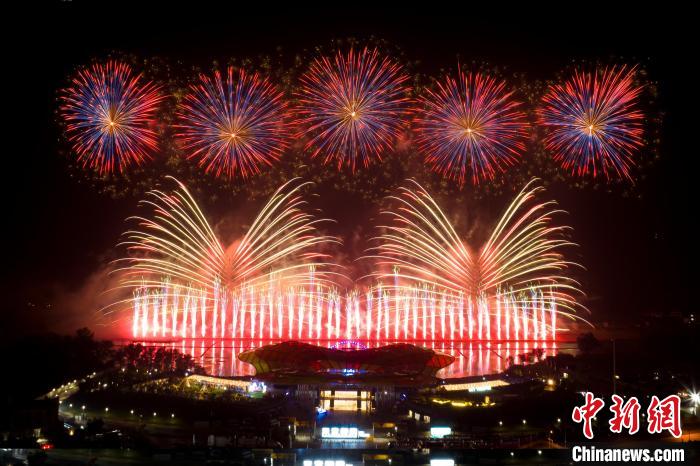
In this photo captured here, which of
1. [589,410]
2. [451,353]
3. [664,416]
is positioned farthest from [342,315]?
[664,416]

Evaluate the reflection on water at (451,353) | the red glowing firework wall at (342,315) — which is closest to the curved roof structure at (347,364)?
the reflection on water at (451,353)

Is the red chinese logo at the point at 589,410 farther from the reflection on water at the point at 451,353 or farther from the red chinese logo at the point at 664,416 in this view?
the reflection on water at the point at 451,353

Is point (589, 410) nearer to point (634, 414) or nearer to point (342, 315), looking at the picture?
point (634, 414)

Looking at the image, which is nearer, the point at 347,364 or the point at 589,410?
the point at 589,410

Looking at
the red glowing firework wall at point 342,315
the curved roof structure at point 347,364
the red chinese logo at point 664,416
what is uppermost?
the red glowing firework wall at point 342,315

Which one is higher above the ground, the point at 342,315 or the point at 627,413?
the point at 342,315

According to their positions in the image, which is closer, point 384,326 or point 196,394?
point 196,394

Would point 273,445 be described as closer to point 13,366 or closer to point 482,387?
point 482,387

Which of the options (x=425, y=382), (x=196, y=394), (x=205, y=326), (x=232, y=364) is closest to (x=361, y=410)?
(x=425, y=382)
